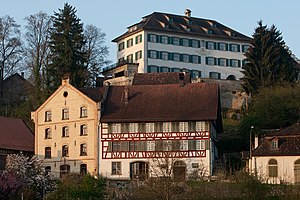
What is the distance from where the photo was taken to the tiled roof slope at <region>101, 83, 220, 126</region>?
61534 millimetres

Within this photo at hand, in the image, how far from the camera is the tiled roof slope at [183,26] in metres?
90.4

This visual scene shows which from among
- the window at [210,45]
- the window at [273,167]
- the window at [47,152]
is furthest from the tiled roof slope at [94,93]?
the window at [210,45]

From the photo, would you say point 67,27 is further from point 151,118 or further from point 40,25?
point 151,118

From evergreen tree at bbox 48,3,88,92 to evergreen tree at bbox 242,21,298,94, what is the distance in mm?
16604

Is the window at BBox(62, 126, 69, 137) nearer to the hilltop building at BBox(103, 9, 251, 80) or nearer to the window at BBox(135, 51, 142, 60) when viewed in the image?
the hilltop building at BBox(103, 9, 251, 80)

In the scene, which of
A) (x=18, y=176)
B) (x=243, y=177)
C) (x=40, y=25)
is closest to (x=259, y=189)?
(x=243, y=177)

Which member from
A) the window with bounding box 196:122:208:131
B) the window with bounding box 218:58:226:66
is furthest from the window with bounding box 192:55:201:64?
the window with bounding box 196:122:208:131

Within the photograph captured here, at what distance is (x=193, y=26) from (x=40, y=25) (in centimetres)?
2173

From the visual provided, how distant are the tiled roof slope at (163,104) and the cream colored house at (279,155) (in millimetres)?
5513

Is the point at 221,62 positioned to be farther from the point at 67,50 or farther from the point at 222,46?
the point at 67,50

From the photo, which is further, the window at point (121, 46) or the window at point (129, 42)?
the window at point (121, 46)

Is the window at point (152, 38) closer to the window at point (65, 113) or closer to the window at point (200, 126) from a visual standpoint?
the window at point (65, 113)

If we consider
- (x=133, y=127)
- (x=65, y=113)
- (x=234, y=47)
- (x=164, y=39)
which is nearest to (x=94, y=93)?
(x=65, y=113)

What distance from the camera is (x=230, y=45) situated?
308 feet
